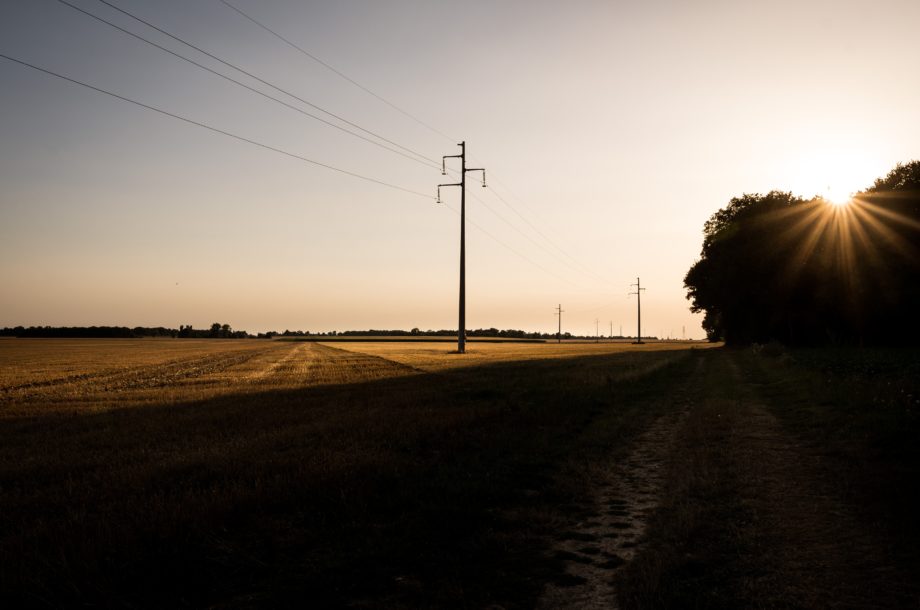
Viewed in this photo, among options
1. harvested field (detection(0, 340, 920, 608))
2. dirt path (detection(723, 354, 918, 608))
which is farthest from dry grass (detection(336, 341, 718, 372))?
dirt path (detection(723, 354, 918, 608))

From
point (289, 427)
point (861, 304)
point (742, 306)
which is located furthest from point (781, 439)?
point (742, 306)

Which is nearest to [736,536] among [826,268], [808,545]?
[808,545]

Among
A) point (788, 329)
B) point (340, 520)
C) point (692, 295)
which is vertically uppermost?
point (692, 295)

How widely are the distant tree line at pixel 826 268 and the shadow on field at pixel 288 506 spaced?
45.2m

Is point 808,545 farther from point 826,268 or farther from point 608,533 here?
point 826,268

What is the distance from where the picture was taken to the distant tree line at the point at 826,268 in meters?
47.6

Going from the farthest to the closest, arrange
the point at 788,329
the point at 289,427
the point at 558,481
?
the point at 788,329, the point at 289,427, the point at 558,481

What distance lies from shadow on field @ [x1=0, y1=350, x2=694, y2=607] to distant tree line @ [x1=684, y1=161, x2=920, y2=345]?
45188mm

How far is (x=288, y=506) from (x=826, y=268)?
58.8 metres

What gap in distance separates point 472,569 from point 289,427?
9218 millimetres

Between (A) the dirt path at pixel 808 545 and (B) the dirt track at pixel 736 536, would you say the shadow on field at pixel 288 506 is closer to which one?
(B) the dirt track at pixel 736 536

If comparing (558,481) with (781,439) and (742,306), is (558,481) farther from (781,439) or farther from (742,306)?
(742,306)

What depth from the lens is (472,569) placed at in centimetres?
592

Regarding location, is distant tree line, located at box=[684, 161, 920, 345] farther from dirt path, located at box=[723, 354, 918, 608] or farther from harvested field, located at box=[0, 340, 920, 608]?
dirt path, located at box=[723, 354, 918, 608]
